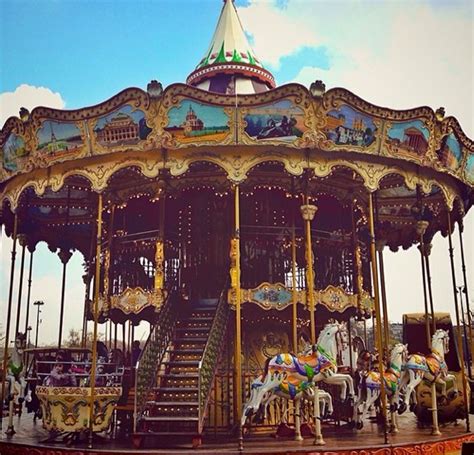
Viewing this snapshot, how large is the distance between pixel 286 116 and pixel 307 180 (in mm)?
1892

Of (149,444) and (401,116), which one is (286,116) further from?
(149,444)

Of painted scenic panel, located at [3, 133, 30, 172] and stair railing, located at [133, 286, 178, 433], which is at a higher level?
painted scenic panel, located at [3, 133, 30, 172]

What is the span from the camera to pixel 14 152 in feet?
39.8

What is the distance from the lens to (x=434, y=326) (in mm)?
15094

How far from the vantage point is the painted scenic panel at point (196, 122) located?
1071 centimetres

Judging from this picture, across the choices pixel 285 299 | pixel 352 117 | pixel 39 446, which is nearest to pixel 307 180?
pixel 352 117

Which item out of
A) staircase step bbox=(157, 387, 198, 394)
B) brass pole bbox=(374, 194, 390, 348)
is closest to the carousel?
staircase step bbox=(157, 387, 198, 394)

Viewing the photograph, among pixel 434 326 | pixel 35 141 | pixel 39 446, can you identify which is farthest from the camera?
pixel 434 326

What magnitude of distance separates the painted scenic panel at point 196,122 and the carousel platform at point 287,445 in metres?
5.48

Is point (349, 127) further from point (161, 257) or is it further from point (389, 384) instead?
point (389, 384)

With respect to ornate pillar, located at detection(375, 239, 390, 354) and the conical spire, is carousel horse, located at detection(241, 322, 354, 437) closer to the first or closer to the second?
ornate pillar, located at detection(375, 239, 390, 354)

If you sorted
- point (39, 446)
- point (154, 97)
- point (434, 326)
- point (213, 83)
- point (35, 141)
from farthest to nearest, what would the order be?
point (213, 83)
point (434, 326)
point (35, 141)
point (154, 97)
point (39, 446)

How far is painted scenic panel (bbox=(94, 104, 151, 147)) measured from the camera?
35.7ft

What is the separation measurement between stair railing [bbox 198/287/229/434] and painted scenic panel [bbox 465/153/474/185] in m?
6.00
